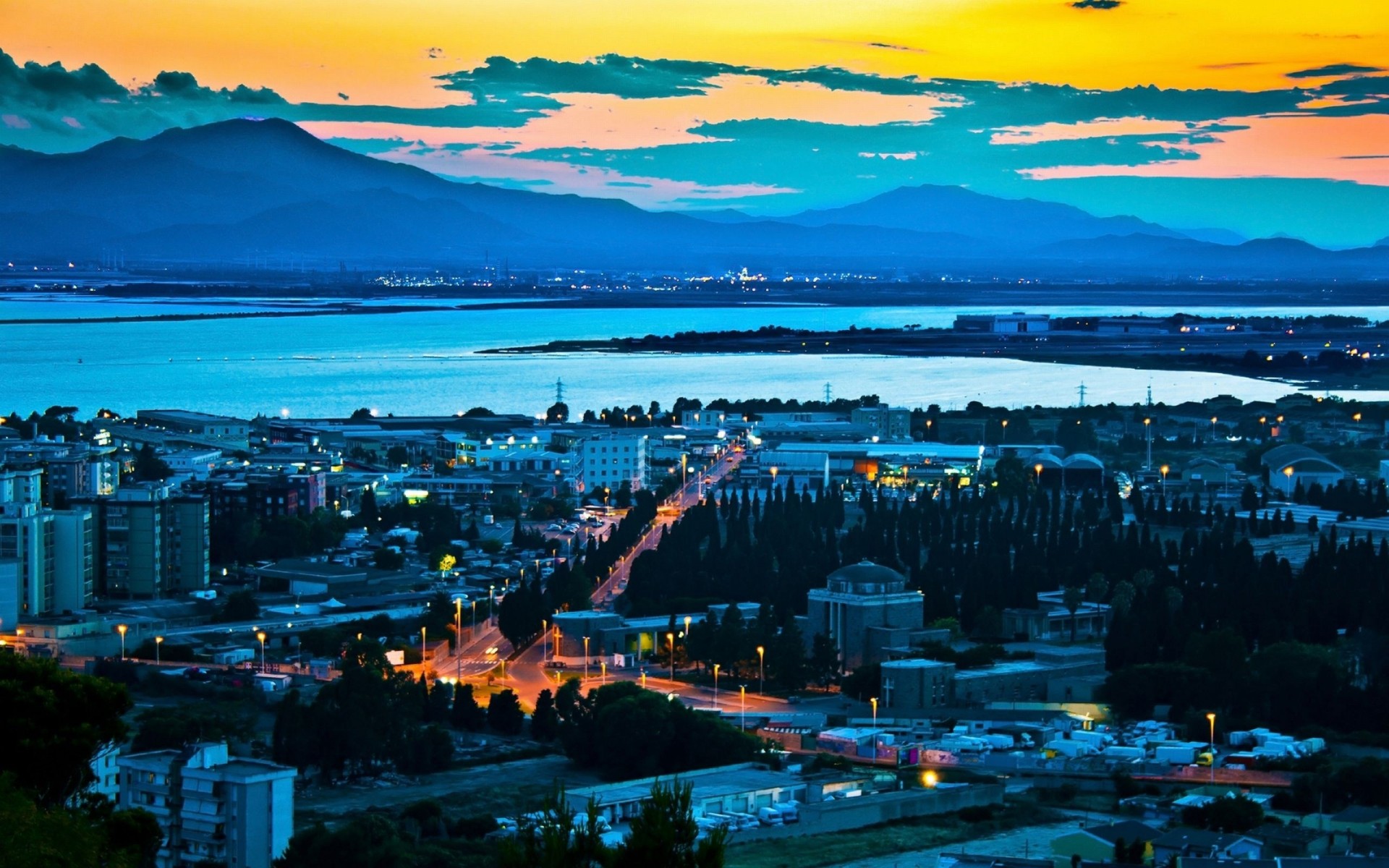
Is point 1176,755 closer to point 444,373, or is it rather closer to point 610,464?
point 610,464

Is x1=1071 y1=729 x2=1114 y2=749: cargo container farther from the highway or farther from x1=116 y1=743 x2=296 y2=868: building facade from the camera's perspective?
x1=116 y1=743 x2=296 y2=868: building facade

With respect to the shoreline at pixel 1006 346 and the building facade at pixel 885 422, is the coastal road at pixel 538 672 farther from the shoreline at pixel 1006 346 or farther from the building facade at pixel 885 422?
the shoreline at pixel 1006 346

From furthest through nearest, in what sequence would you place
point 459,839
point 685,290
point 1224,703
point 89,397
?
point 685,290
point 89,397
point 1224,703
point 459,839

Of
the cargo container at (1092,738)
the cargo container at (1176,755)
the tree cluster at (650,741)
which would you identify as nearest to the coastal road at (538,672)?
the tree cluster at (650,741)

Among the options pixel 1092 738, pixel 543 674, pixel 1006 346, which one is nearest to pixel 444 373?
pixel 1006 346

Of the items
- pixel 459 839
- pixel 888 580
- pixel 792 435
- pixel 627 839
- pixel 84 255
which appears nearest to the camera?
pixel 627 839

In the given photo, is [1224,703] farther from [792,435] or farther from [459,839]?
[792,435]

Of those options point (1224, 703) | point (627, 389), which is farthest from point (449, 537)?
point (627, 389)
